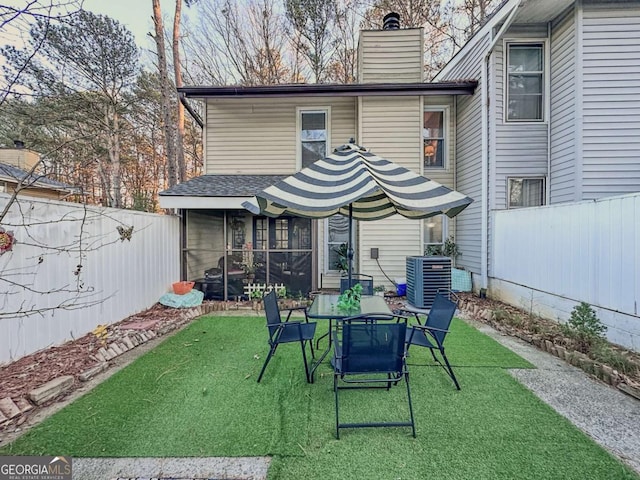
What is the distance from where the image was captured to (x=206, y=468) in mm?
2260

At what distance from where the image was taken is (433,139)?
9297 mm

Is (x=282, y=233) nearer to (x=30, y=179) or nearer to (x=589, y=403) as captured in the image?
(x=30, y=179)

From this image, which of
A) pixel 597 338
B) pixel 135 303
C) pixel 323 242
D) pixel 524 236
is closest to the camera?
pixel 597 338

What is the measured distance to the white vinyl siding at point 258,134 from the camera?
9008 millimetres

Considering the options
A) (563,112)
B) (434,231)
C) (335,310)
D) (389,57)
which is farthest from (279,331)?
(389,57)

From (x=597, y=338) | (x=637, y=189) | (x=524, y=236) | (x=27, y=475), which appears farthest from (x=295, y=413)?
(x=637, y=189)

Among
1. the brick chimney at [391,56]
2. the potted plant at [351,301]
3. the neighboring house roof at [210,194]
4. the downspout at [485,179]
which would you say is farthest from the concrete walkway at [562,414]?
the brick chimney at [391,56]

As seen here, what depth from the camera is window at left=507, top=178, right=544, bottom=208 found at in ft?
25.1

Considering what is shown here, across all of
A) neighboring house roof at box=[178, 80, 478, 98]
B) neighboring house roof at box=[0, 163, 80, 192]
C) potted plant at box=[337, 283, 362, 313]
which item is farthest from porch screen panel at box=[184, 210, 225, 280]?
potted plant at box=[337, 283, 362, 313]

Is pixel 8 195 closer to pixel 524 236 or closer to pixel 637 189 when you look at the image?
pixel 524 236

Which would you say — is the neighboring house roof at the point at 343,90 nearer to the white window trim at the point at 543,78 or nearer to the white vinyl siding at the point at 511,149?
the white window trim at the point at 543,78

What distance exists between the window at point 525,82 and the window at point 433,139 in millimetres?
1966

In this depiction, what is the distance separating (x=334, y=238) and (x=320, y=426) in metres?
6.41

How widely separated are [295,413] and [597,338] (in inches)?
158
